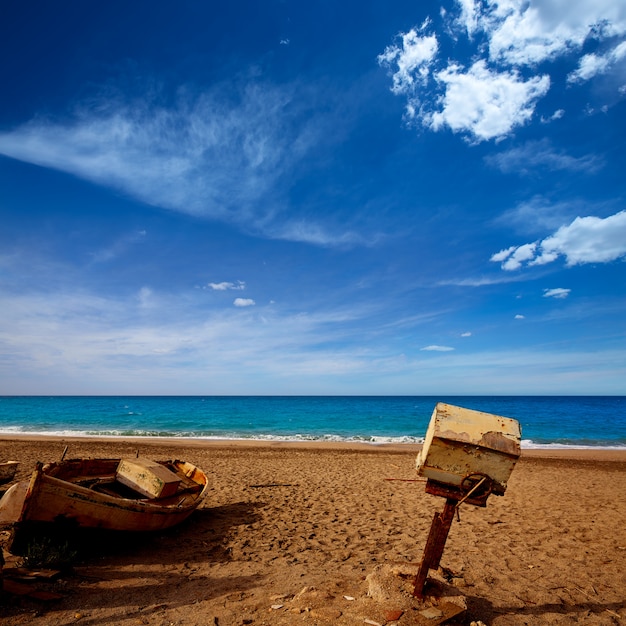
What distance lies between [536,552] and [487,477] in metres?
4.56

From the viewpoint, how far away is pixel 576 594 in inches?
210

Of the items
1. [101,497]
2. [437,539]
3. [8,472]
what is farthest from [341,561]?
[8,472]

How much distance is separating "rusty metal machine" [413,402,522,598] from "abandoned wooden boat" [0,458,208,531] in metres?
4.89

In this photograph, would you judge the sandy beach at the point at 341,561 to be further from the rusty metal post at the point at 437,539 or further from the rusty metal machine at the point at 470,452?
the rusty metal machine at the point at 470,452

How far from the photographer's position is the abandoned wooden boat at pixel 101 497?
5.62 metres

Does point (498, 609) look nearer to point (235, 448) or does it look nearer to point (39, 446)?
point (235, 448)

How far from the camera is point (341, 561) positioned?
6.44 meters

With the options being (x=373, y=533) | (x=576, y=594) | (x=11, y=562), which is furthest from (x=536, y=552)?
(x=11, y=562)

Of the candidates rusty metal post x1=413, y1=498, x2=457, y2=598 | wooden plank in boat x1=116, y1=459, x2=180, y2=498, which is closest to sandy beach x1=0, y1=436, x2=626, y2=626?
rusty metal post x1=413, y1=498, x2=457, y2=598

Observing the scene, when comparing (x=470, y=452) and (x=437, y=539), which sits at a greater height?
(x=470, y=452)

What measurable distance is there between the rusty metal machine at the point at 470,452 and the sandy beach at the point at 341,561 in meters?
1.46

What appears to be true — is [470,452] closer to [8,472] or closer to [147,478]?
[147,478]

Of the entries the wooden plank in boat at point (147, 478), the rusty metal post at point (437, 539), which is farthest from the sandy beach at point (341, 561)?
→ the wooden plank in boat at point (147, 478)

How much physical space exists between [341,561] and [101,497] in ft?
12.5
